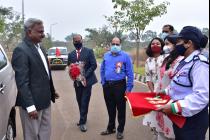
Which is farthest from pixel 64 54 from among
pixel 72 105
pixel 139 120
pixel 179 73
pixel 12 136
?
pixel 179 73

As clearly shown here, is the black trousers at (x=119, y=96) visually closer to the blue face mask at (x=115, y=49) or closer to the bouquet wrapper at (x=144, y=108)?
the blue face mask at (x=115, y=49)

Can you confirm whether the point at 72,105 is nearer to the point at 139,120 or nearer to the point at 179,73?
the point at 139,120

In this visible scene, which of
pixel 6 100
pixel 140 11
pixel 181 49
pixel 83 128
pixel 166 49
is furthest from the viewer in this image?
pixel 140 11

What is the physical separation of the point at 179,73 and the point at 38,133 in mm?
2330

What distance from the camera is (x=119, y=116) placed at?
751 centimetres

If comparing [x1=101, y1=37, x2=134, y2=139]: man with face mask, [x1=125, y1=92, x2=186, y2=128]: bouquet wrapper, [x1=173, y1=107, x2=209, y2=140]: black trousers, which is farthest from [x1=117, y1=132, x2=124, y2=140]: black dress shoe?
[x1=173, y1=107, x2=209, y2=140]: black trousers

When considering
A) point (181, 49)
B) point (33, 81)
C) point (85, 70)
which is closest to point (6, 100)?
point (33, 81)

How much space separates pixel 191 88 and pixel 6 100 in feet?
7.85

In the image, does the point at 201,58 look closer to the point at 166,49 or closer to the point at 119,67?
the point at 166,49

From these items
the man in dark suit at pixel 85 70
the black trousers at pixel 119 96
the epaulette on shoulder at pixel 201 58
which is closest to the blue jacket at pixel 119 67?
the black trousers at pixel 119 96

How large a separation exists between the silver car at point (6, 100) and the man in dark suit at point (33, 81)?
173 millimetres

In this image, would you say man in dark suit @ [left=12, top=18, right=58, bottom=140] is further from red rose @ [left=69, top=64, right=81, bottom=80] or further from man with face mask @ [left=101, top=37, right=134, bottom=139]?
red rose @ [left=69, top=64, right=81, bottom=80]

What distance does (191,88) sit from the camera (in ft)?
12.4

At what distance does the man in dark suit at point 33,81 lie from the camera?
16.9ft
